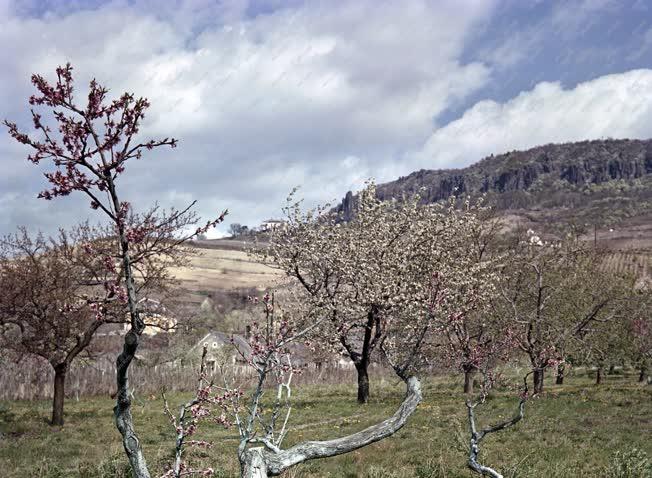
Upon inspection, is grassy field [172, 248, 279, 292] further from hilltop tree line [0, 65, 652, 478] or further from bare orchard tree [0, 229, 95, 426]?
bare orchard tree [0, 229, 95, 426]

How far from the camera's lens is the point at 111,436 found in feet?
67.1

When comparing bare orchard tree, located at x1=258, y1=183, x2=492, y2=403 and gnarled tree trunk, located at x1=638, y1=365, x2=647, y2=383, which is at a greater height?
bare orchard tree, located at x1=258, y1=183, x2=492, y2=403

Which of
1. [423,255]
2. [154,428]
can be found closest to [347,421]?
[154,428]

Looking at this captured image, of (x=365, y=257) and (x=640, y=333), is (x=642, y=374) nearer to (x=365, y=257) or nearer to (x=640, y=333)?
(x=640, y=333)

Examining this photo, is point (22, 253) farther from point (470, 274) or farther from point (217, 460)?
point (470, 274)

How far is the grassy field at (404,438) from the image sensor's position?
13.2 m

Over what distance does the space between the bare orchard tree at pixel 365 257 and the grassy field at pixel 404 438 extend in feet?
14.0

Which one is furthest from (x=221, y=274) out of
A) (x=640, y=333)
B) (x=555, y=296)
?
(x=640, y=333)

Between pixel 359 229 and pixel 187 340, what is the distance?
36.0 metres

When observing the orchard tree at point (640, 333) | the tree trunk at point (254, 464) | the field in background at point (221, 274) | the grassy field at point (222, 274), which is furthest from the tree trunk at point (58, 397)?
the grassy field at point (222, 274)

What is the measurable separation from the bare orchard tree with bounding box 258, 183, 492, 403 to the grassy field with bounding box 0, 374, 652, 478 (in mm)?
4278

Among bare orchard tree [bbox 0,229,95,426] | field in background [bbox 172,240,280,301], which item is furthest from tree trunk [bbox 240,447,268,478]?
field in background [bbox 172,240,280,301]

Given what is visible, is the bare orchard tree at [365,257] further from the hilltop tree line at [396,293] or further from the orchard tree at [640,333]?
the orchard tree at [640,333]

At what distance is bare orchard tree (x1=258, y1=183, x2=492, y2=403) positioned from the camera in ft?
91.1
